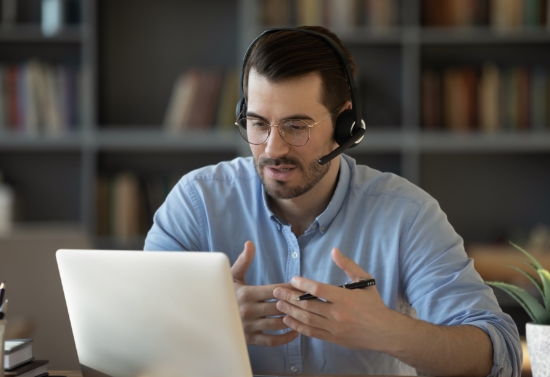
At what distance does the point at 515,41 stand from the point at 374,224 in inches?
79.0

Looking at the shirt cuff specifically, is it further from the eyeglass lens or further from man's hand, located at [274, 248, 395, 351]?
the eyeglass lens

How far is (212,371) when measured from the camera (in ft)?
3.49

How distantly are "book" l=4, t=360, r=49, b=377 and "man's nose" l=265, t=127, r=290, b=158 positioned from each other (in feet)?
1.96

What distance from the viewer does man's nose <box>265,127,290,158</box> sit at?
59.1 inches

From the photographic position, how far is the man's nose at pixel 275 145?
1.50 meters

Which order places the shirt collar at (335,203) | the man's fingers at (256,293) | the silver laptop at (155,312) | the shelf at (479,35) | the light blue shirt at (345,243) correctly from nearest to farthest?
the silver laptop at (155,312) < the man's fingers at (256,293) < the light blue shirt at (345,243) < the shirt collar at (335,203) < the shelf at (479,35)

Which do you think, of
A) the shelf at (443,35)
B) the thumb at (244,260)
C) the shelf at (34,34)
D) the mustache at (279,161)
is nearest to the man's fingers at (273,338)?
the thumb at (244,260)

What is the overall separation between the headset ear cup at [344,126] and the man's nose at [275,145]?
0.13 m

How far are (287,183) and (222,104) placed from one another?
184cm

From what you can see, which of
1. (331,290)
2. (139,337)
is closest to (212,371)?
(139,337)

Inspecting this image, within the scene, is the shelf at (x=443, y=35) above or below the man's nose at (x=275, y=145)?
above

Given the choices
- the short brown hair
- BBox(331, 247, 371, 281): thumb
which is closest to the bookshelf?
the short brown hair

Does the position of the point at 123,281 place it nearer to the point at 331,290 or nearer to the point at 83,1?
the point at 331,290

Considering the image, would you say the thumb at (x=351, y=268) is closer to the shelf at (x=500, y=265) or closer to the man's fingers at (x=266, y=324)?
the man's fingers at (x=266, y=324)
